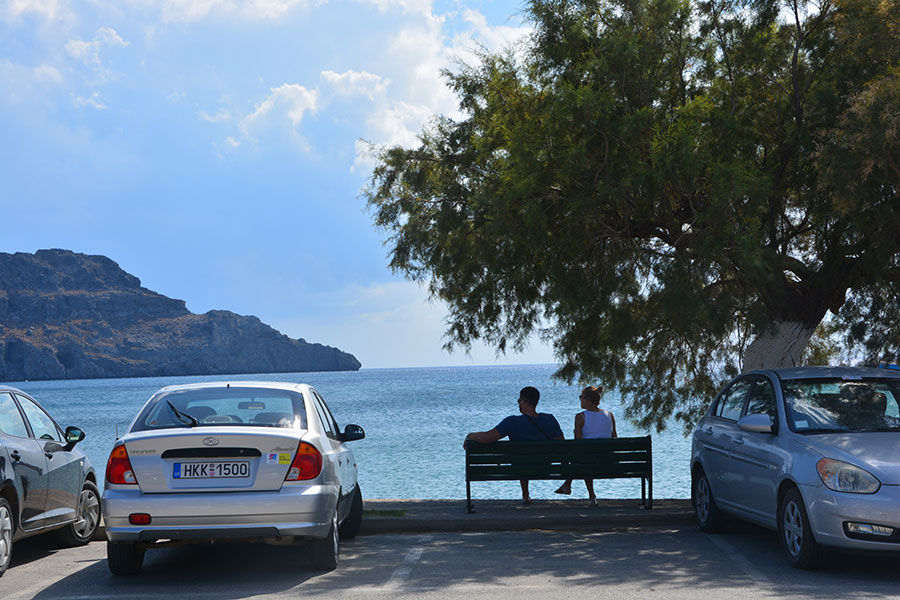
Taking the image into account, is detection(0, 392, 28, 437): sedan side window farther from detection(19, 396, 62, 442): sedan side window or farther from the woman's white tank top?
the woman's white tank top

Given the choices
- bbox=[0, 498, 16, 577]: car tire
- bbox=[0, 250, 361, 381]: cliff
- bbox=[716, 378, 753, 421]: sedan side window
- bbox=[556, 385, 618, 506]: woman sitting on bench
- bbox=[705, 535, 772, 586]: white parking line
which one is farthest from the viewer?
bbox=[0, 250, 361, 381]: cliff

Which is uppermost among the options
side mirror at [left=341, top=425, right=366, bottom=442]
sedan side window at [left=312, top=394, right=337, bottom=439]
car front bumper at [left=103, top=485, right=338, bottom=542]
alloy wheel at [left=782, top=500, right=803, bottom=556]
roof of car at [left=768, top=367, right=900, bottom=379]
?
roof of car at [left=768, top=367, right=900, bottom=379]

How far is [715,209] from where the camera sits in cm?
1131

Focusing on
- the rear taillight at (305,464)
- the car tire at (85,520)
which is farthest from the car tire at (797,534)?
the car tire at (85,520)

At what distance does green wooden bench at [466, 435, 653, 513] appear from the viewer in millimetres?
11695

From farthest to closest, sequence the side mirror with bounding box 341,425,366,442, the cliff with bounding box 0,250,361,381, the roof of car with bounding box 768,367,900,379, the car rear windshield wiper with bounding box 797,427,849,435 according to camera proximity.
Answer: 1. the cliff with bounding box 0,250,361,381
2. the side mirror with bounding box 341,425,366,442
3. the roof of car with bounding box 768,367,900,379
4. the car rear windshield wiper with bounding box 797,427,849,435

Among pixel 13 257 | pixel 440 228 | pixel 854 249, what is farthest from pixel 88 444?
pixel 13 257

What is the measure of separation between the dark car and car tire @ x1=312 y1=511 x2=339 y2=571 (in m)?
2.56

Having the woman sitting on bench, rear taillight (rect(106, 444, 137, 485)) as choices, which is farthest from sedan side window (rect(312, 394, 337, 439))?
the woman sitting on bench

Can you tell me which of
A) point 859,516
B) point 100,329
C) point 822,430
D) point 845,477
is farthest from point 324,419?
point 100,329

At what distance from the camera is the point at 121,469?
7.73 meters

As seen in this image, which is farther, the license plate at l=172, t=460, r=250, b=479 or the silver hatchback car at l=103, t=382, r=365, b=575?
the license plate at l=172, t=460, r=250, b=479

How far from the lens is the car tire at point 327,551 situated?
820 centimetres

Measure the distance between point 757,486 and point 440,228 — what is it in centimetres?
637
